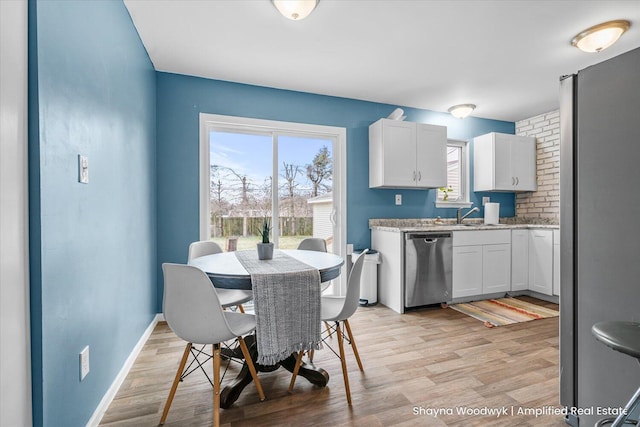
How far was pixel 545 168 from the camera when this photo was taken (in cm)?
436

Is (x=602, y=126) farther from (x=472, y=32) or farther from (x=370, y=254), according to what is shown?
(x=370, y=254)

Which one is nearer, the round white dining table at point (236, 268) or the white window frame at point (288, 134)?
the round white dining table at point (236, 268)

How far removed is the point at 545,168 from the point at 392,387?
4.07m

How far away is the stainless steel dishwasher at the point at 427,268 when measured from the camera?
10.9 ft

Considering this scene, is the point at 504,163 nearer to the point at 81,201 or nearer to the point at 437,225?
the point at 437,225

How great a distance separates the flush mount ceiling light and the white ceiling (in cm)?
6

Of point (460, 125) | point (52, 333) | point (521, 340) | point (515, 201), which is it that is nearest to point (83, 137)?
point (52, 333)

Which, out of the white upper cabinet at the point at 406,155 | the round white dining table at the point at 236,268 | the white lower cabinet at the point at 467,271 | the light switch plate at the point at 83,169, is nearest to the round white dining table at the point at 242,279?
the round white dining table at the point at 236,268

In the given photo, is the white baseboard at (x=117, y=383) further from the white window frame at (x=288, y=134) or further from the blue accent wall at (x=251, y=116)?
the white window frame at (x=288, y=134)

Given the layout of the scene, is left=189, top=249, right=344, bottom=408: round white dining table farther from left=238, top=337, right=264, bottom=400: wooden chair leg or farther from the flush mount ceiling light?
the flush mount ceiling light

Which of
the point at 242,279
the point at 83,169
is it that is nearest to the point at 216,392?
the point at 242,279

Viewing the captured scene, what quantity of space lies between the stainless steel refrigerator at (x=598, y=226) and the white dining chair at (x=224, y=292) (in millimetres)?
1866

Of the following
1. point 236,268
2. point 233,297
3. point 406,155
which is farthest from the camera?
point 406,155

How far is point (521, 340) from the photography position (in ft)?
8.57
